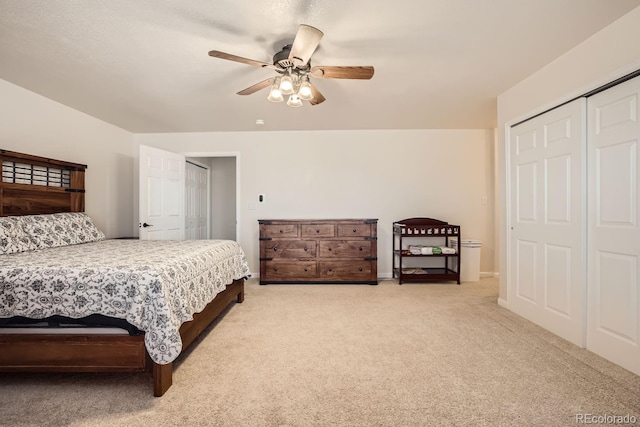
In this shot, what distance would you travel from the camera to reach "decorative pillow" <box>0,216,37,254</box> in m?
2.46

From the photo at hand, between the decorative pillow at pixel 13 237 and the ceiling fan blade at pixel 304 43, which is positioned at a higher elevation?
the ceiling fan blade at pixel 304 43

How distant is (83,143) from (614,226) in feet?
17.7

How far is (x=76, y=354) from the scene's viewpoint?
182 cm

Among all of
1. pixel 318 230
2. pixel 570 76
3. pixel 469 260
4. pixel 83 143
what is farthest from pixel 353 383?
pixel 83 143

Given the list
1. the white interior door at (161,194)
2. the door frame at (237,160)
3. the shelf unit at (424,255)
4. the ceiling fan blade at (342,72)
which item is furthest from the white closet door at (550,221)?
the white interior door at (161,194)

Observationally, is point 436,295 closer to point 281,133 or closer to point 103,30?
point 281,133

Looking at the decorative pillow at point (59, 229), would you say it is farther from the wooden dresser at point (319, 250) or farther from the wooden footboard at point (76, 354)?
the wooden dresser at point (319, 250)

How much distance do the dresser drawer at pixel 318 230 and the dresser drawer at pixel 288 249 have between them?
0.11m

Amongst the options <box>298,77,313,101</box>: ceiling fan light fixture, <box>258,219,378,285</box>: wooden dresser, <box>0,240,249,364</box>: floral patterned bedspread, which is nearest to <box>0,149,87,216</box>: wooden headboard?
<box>0,240,249,364</box>: floral patterned bedspread

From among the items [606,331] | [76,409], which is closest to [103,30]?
[76,409]

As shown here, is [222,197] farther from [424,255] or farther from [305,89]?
[305,89]

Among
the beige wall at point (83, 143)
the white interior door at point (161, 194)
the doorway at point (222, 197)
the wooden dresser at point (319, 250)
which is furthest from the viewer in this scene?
the doorway at point (222, 197)

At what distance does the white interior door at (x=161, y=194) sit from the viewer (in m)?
4.13

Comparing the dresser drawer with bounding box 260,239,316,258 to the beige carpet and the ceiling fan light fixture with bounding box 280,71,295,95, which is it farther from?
the ceiling fan light fixture with bounding box 280,71,295,95
